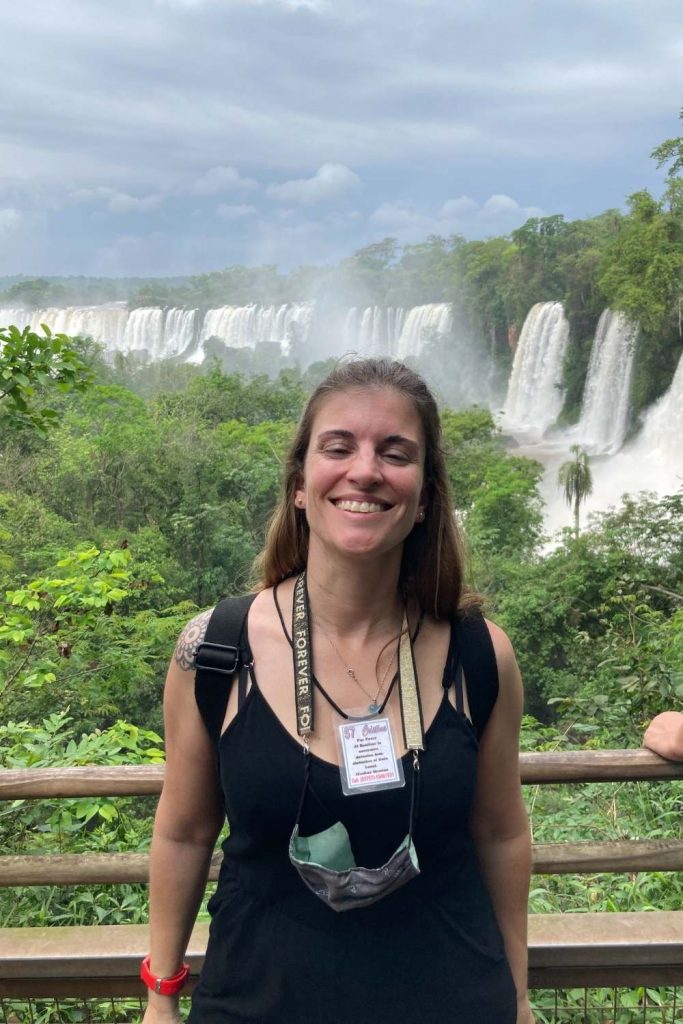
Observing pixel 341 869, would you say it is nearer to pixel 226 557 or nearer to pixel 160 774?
pixel 160 774

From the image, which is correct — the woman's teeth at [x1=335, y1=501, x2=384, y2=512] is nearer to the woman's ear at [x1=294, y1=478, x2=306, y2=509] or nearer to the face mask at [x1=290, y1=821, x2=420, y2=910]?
the woman's ear at [x1=294, y1=478, x2=306, y2=509]

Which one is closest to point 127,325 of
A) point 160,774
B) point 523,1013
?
point 160,774

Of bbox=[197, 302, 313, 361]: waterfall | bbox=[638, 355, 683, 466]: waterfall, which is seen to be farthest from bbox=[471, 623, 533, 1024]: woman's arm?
bbox=[197, 302, 313, 361]: waterfall

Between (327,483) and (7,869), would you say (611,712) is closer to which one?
(7,869)

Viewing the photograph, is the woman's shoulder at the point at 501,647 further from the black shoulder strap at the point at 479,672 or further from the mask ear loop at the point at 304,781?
the mask ear loop at the point at 304,781

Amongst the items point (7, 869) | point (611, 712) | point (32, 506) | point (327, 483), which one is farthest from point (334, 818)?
point (32, 506)

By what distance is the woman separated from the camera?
1.24m

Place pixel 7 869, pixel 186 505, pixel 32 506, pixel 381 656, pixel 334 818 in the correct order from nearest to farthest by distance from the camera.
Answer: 1. pixel 334 818
2. pixel 381 656
3. pixel 7 869
4. pixel 32 506
5. pixel 186 505

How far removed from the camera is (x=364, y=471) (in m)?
1.28

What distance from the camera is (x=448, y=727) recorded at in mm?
1295

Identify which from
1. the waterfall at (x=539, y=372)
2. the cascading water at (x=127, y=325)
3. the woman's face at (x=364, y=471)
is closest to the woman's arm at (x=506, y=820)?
the woman's face at (x=364, y=471)

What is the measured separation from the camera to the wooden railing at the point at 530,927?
5.60ft

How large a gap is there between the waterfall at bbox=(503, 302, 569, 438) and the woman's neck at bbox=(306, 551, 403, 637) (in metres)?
35.5

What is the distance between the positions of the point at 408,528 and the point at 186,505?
21.3 metres
